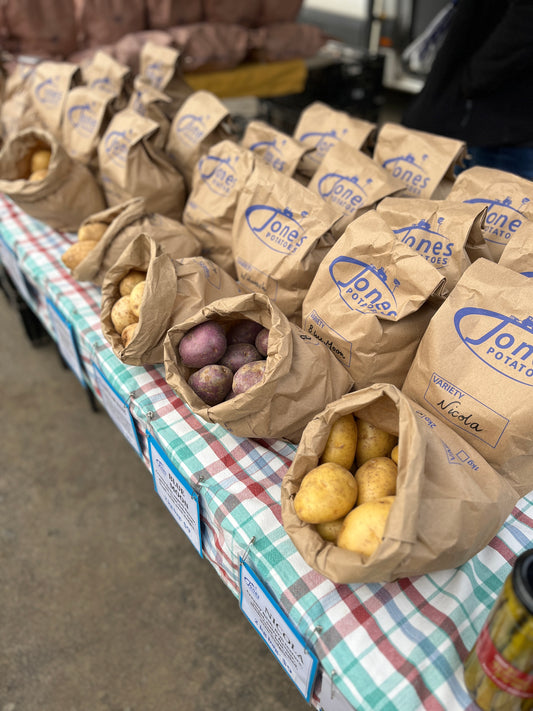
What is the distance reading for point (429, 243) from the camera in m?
1.11

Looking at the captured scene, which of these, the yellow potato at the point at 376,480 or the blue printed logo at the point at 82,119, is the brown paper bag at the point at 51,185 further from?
the yellow potato at the point at 376,480

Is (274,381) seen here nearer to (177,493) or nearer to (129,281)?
(177,493)

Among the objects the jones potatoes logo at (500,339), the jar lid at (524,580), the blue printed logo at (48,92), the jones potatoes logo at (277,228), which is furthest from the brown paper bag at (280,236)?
the blue printed logo at (48,92)

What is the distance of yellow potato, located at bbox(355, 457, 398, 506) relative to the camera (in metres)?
0.84

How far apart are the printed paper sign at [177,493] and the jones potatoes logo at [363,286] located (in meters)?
0.55

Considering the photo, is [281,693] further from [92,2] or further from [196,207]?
[92,2]

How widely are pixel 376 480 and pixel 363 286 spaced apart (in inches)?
17.6

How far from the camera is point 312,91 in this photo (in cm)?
405

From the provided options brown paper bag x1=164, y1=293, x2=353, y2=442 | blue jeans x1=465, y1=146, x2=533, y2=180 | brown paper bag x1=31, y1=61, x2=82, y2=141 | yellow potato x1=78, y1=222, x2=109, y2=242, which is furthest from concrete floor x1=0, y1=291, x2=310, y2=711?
blue jeans x1=465, y1=146, x2=533, y2=180

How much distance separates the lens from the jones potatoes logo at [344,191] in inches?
54.2

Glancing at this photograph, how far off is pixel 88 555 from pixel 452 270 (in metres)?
1.64

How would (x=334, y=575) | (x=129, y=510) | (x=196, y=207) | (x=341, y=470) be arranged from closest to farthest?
(x=334, y=575)
(x=341, y=470)
(x=196, y=207)
(x=129, y=510)

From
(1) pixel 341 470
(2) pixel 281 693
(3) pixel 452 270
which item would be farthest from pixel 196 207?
(2) pixel 281 693

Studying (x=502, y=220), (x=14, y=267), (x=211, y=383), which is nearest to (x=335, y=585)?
(x=211, y=383)
